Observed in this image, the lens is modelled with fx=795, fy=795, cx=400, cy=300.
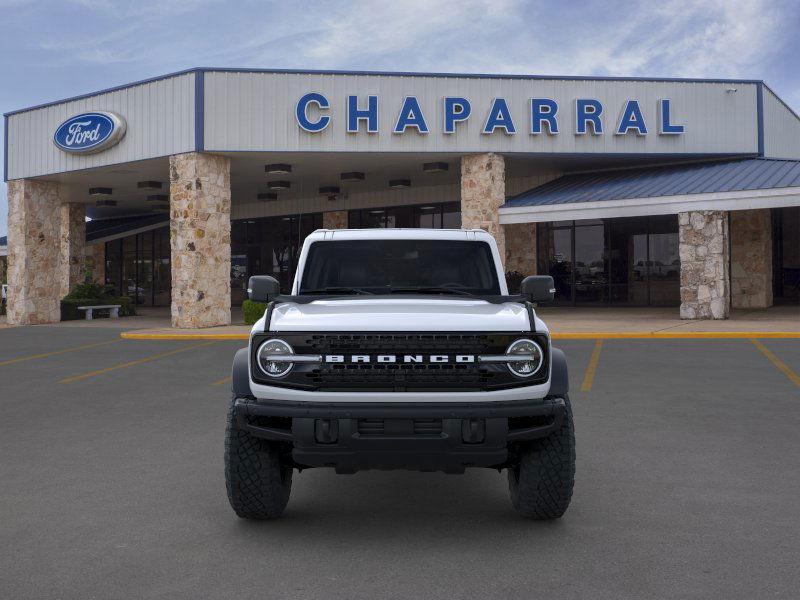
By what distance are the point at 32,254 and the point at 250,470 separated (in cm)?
2543

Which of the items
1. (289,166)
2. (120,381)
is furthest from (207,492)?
(289,166)

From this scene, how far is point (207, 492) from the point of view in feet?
18.3

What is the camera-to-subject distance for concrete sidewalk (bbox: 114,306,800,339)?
18000 mm

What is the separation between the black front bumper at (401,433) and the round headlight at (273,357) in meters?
0.23

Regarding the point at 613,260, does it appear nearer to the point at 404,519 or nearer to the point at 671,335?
the point at 671,335

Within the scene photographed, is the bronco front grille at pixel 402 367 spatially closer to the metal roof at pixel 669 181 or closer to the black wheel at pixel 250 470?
the black wheel at pixel 250 470

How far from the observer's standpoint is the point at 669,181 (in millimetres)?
23578

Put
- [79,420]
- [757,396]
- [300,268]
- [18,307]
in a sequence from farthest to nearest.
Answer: [18,307], [757,396], [79,420], [300,268]

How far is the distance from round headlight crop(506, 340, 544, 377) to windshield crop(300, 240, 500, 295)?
135cm

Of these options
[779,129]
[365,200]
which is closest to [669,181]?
[779,129]

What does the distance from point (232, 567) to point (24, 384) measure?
342 inches

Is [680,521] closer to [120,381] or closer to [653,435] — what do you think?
[653,435]

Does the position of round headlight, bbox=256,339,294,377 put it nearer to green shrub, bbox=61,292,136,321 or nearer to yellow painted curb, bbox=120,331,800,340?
yellow painted curb, bbox=120,331,800,340

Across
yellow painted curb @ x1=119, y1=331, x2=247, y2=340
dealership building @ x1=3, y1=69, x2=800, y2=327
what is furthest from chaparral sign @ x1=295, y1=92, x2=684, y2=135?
yellow painted curb @ x1=119, y1=331, x2=247, y2=340
